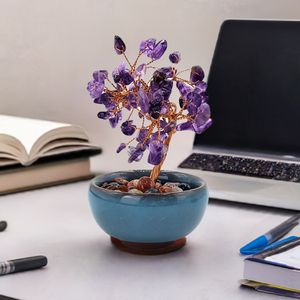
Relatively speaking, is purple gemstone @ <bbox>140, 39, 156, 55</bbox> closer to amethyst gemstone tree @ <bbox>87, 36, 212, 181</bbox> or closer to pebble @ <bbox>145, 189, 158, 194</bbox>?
amethyst gemstone tree @ <bbox>87, 36, 212, 181</bbox>

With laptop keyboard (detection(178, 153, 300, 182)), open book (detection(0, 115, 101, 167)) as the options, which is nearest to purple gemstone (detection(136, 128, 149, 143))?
laptop keyboard (detection(178, 153, 300, 182))

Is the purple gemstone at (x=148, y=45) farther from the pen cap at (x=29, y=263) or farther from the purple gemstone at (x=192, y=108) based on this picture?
the pen cap at (x=29, y=263)

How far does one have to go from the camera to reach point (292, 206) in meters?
0.68

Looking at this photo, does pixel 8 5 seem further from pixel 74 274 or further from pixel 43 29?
pixel 74 274

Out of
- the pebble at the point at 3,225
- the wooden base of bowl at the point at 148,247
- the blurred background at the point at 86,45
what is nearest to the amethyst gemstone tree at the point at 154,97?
the wooden base of bowl at the point at 148,247

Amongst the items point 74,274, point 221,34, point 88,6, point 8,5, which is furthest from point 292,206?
point 8,5

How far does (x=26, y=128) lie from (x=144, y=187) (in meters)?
0.58

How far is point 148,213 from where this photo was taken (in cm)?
47

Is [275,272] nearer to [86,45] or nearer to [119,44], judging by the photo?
[119,44]

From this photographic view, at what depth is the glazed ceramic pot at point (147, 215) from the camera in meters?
0.47

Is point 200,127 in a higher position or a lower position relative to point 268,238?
higher

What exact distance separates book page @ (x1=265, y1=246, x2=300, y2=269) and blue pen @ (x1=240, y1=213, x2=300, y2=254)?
85 millimetres

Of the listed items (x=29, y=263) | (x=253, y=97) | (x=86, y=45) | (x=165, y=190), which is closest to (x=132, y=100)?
(x=165, y=190)

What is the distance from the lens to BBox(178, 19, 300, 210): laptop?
902 millimetres
